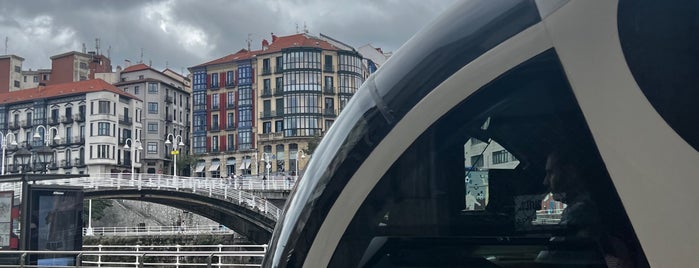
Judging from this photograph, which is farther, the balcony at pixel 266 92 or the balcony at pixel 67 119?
the balcony at pixel 67 119

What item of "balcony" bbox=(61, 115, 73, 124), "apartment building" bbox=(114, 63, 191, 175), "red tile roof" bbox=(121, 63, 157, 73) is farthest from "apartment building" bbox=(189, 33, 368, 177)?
"balcony" bbox=(61, 115, 73, 124)

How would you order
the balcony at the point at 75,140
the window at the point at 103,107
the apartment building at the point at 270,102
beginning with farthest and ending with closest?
the balcony at the point at 75,140 → the window at the point at 103,107 → the apartment building at the point at 270,102

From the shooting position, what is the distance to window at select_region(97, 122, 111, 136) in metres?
79.6

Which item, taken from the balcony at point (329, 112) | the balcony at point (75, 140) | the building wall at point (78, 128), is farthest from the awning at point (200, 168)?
the balcony at point (329, 112)

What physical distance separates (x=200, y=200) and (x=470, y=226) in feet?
149

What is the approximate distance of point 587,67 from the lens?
8.51ft

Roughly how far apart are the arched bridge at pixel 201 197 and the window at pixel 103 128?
33.4 m

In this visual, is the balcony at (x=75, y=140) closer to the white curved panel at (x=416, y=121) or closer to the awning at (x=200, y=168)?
the awning at (x=200, y=168)

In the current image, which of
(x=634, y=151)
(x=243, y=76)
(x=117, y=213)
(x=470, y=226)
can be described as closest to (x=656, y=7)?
(x=634, y=151)

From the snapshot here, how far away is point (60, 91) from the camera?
82.5 meters

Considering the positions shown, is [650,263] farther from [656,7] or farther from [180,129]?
[180,129]

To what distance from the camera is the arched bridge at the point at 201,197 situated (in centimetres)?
4403

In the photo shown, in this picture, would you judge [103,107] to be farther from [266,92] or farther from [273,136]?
[273,136]

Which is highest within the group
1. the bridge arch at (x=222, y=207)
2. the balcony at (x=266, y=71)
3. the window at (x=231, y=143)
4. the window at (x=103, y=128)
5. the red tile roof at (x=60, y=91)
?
the balcony at (x=266, y=71)
